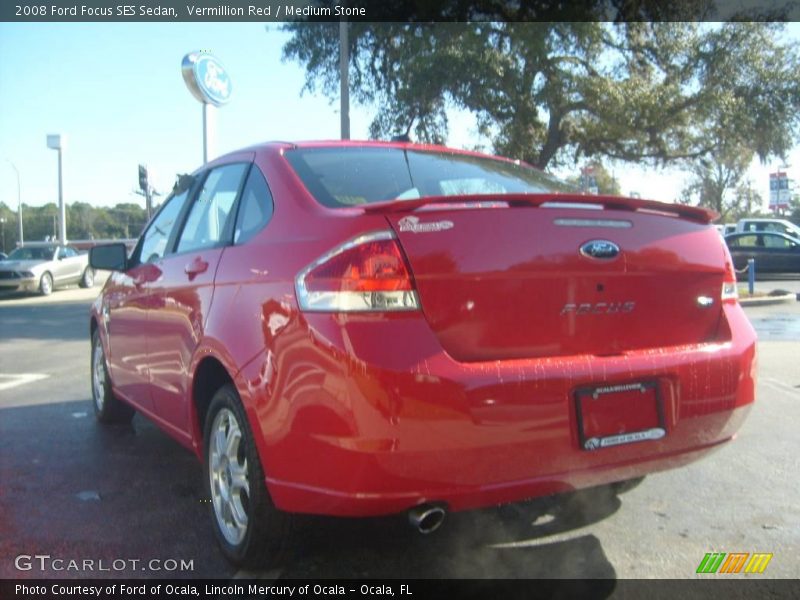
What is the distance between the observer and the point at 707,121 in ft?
57.4

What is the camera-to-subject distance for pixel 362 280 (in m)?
2.43

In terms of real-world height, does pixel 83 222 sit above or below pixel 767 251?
above

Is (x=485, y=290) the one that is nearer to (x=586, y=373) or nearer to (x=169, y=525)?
(x=586, y=373)

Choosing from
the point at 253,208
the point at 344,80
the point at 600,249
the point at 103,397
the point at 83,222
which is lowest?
the point at 103,397

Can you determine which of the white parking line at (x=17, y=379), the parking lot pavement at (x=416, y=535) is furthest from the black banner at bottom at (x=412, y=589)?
the white parking line at (x=17, y=379)

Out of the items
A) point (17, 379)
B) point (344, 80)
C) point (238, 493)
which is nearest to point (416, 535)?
point (238, 493)

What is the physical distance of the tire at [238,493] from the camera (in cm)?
277

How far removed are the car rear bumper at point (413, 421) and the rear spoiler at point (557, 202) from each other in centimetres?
39

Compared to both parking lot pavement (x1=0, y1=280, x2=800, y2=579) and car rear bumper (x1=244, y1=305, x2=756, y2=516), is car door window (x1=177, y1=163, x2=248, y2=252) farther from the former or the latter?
parking lot pavement (x1=0, y1=280, x2=800, y2=579)

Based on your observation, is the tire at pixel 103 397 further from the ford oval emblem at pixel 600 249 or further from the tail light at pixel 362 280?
the ford oval emblem at pixel 600 249

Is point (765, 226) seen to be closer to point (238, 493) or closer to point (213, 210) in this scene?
point (213, 210)

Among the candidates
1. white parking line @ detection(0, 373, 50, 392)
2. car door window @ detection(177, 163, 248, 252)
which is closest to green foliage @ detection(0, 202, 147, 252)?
white parking line @ detection(0, 373, 50, 392)

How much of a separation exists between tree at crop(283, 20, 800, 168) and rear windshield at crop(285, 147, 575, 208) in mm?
12657
